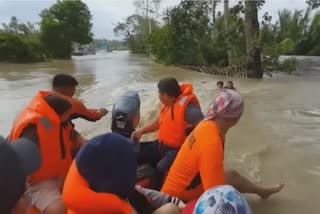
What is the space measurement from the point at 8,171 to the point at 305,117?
7.35 m

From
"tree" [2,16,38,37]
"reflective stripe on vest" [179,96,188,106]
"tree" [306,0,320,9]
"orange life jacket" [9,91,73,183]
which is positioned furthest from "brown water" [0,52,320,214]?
"tree" [2,16,38,37]

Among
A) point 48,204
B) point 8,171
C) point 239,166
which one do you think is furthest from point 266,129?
point 8,171

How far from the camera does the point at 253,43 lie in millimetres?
17656

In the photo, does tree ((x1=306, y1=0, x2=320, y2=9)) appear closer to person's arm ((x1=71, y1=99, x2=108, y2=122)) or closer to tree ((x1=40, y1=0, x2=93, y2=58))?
tree ((x1=40, y1=0, x2=93, y2=58))

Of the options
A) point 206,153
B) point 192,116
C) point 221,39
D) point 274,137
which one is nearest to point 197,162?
point 206,153

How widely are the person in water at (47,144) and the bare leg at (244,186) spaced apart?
49.8 inches

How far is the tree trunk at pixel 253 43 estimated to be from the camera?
1766 cm

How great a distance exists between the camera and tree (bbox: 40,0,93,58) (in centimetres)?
4812

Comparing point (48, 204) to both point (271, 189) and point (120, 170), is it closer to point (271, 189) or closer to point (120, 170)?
point (120, 170)

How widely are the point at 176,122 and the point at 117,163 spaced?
170cm

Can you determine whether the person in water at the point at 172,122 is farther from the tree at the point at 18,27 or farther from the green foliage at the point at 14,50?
the tree at the point at 18,27

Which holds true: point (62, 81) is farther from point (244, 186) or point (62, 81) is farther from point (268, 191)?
point (268, 191)

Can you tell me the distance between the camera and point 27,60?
1500 inches

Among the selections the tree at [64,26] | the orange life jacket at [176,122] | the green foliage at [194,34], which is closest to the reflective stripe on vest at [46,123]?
the orange life jacket at [176,122]
